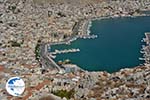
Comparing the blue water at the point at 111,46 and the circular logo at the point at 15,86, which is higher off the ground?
the blue water at the point at 111,46

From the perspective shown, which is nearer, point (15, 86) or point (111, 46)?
point (15, 86)

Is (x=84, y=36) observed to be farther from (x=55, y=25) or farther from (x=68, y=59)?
(x=68, y=59)

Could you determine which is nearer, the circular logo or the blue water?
the circular logo

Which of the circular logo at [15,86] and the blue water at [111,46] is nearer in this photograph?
the circular logo at [15,86]

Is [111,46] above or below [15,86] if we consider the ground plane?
above

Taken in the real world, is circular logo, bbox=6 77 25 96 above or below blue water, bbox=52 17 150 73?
below
